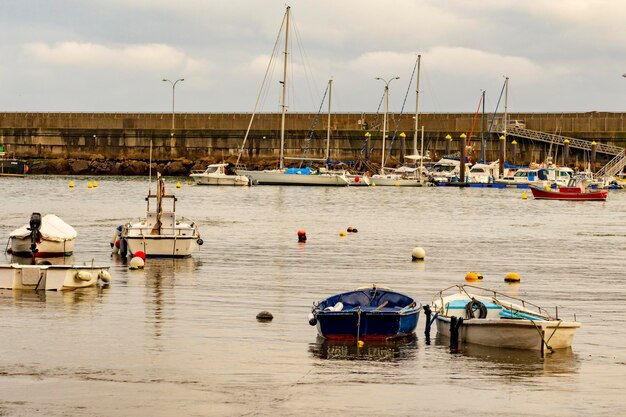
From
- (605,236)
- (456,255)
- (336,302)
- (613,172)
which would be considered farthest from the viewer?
(613,172)

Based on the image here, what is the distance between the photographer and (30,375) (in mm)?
21453

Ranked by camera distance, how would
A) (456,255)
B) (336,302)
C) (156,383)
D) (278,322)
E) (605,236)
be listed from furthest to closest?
(605,236) → (456,255) → (278,322) → (336,302) → (156,383)

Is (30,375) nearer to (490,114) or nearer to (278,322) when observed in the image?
(278,322)

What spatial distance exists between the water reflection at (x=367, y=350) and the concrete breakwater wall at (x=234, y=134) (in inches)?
4094

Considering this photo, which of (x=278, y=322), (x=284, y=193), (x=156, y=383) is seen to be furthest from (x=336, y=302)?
(x=284, y=193)

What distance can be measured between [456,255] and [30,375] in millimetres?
27740

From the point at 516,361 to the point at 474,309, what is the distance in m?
2.50

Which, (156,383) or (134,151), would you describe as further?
(134,151)

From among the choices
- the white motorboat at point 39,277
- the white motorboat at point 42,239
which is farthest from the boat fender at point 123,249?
the white motorboat at point 39,277

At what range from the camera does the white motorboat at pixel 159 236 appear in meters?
40.6

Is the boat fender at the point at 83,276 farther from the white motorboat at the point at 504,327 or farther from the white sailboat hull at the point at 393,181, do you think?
the white sailboat hull at the point at 393,181

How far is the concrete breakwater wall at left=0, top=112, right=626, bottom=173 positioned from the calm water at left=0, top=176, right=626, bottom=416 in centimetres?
7251

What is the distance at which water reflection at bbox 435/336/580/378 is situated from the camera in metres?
22.7

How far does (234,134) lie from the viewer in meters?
133
